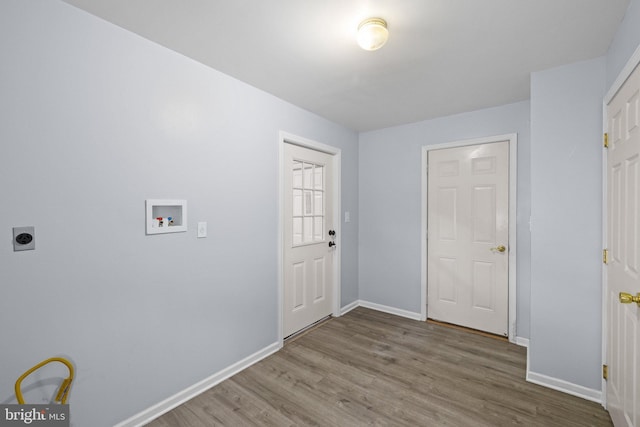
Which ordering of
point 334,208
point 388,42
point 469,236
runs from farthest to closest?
point 334,208, point 469,236, point 388,42

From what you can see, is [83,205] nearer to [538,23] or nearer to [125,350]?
[125,350]

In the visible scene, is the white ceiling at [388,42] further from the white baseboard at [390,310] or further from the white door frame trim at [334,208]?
the white baseboard at [390,310]

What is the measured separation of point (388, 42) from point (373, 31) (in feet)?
0.88

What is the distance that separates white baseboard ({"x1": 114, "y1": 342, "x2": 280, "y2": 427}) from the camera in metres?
1.79

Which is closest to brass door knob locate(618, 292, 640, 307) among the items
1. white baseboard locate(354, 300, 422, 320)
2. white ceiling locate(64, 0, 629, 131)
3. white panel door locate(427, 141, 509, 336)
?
white ceiling locate(64, 0, 629, 131)

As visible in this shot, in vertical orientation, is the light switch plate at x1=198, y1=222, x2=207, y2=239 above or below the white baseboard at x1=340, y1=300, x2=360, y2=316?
above

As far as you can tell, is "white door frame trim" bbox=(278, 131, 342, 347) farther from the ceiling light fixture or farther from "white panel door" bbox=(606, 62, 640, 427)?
"white panel door" bbox=(606, 62, 640, 427)

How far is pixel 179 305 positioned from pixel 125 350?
0.38 meters

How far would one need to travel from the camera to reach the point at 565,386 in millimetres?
2092

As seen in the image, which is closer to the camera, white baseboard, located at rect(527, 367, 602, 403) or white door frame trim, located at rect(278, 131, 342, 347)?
white baseboard, located at rect(527, 367, 602, 403)

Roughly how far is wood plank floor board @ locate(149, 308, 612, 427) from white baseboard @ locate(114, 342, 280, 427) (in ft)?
0.14

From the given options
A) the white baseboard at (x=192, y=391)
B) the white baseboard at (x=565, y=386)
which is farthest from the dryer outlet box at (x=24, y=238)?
the white baseboard at (x=565, y=386)

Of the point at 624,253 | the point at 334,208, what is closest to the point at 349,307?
the point at 334,208

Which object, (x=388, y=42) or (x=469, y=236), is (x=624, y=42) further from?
(x=469, y=236)
